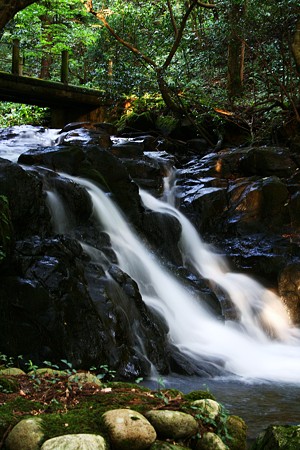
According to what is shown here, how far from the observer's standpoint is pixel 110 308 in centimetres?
640

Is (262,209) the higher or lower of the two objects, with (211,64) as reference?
lower

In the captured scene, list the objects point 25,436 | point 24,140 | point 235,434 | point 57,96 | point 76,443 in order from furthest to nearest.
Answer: point 57,96
point 24,140
point 235,434
point 25,436
point 76,443

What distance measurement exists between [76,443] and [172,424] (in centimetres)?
64

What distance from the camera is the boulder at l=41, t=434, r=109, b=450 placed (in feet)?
8.83

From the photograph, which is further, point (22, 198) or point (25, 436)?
point (22, 198)

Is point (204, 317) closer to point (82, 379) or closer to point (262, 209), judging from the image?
point (262, 209)

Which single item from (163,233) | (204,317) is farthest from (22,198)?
(163,233)

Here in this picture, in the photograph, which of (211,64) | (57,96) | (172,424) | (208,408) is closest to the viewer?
(172,424)

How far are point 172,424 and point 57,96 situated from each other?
52.3ft

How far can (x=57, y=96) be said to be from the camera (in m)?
17.5

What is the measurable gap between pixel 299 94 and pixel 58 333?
456 inches

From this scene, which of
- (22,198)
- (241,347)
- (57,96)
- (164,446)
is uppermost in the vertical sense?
(57,96)

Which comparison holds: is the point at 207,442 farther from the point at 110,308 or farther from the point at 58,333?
the point at 110,308

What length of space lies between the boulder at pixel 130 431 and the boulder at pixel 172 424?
0.10m
